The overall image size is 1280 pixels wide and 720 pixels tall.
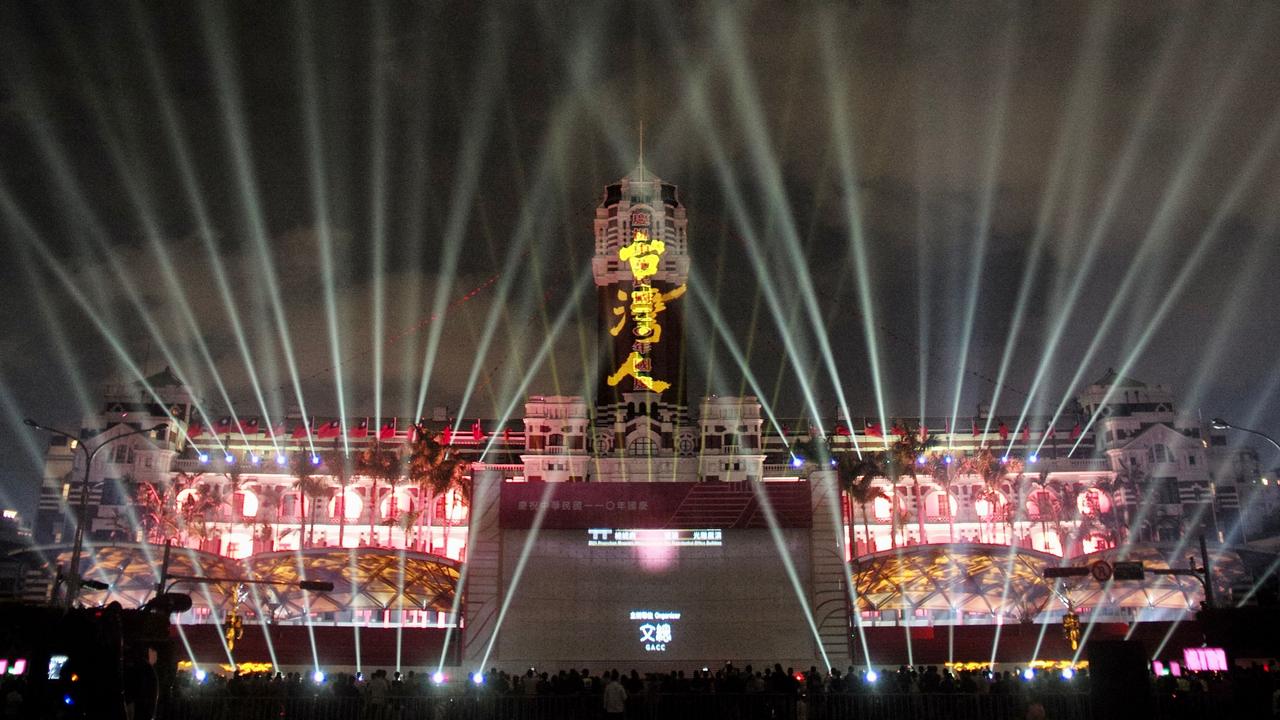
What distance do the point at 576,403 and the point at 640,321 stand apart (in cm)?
1069

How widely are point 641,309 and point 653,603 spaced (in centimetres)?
5078

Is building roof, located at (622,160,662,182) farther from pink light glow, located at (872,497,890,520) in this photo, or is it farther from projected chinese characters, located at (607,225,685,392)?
pink light glow, located at (872,497,890,520)

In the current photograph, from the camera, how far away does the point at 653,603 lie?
47.6 metres

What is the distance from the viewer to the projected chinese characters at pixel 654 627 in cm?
4684

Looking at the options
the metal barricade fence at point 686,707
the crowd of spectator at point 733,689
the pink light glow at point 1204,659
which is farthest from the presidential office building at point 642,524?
the metal barricade fence at point 686,707

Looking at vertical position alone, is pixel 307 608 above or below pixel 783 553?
below

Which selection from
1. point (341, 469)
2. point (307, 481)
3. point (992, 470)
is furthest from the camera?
point (992, 470)

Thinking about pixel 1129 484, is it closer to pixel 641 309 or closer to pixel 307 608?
pixel 641 309

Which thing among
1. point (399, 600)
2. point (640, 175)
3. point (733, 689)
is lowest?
point (733, 689)

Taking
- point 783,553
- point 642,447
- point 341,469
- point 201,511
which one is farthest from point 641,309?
point 783,553

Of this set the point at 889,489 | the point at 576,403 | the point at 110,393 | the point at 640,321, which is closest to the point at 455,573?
the point at 576,403

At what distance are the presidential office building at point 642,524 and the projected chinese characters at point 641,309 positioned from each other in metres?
0.30

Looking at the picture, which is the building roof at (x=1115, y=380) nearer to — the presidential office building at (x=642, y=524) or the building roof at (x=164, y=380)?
the presidential office building at (x=642, y=524)

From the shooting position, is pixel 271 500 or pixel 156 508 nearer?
pixel 156 508
